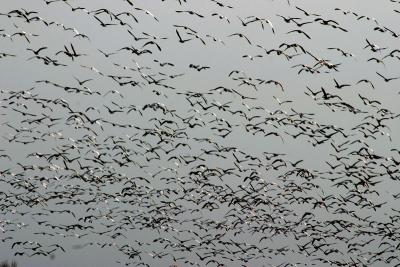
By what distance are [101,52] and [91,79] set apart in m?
4.52

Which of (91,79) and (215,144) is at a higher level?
(91,79)

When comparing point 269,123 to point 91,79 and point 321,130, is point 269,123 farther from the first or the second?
point 91,79

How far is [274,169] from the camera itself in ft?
168

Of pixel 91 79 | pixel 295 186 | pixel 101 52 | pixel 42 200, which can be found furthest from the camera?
pixel 42 200

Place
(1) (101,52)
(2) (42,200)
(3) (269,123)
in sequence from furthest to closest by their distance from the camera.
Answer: (2) (42,200) < (3) (269,123) < (1) (101,52)

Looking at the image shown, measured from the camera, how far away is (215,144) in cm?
4966

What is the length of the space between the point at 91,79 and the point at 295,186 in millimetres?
24934

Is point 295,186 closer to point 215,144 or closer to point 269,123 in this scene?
point 215,144

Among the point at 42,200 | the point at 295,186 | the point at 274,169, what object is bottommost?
the point at 42,200

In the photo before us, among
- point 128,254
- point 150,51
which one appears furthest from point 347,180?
point 128,254

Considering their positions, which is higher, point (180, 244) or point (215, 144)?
point (215, 144)

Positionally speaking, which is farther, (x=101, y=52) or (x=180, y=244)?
(x=180, y=244)

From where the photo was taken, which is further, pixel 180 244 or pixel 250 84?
pixel 180 244

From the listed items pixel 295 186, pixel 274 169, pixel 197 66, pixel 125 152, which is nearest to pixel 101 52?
pixel 197 66
